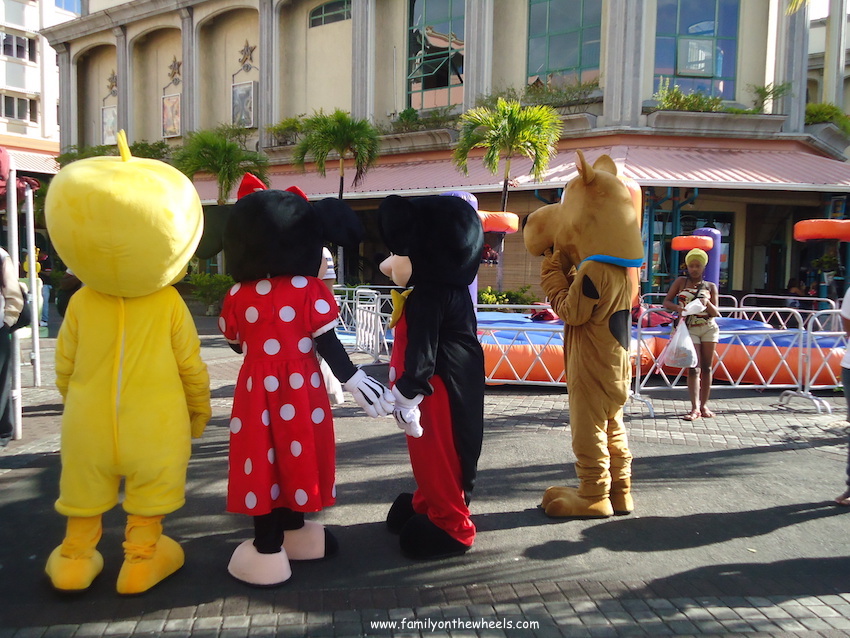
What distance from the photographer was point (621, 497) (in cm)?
422

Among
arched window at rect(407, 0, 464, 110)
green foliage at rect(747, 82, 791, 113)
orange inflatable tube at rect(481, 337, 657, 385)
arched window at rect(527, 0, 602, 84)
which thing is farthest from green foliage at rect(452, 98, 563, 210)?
orange inflatable tube at rect(481, 337, 657, 385)

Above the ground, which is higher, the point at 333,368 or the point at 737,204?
the point at 737,204

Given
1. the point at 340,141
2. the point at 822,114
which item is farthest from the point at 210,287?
the point at 822,114

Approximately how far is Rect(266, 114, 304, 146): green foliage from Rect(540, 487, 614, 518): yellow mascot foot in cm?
1766

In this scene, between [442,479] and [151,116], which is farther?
[151,116]

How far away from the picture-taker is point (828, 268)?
1503cm

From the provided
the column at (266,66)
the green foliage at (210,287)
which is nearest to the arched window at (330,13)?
the column at (266,66)

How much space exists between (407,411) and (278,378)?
0.64 m

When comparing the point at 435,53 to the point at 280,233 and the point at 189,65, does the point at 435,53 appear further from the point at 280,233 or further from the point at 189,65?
the point at 280,233

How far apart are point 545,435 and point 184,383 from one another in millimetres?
3774

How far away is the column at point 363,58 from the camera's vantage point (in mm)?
19156

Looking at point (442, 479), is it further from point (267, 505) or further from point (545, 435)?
point (545, 435)

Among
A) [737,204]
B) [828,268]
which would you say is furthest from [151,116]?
[828,268]

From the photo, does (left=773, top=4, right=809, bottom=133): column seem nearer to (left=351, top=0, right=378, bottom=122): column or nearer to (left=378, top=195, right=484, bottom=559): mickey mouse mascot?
(left=351, top=0, right=378, bottom=122): column
